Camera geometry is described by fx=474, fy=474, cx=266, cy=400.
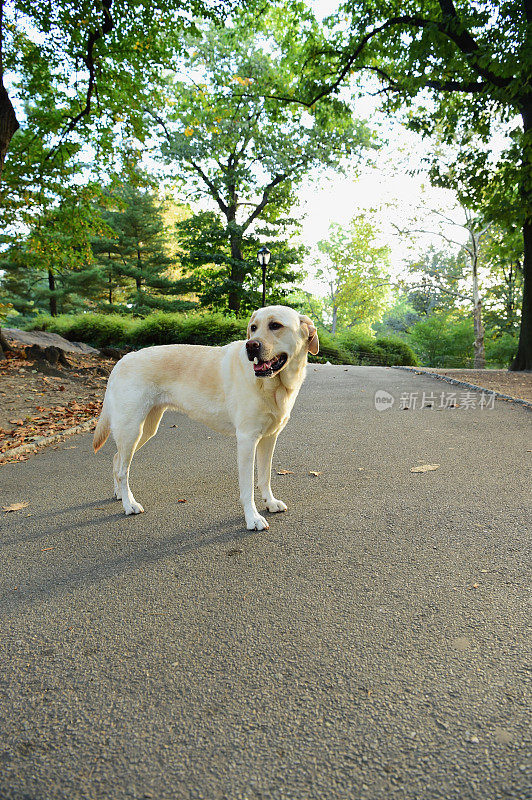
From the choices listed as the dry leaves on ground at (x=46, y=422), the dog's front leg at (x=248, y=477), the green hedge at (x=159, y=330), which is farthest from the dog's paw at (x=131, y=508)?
the green hedge at (x=159, y=330)

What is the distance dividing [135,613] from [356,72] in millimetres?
16097

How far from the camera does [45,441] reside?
664cm

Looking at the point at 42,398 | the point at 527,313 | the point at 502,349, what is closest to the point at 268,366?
the point at 42,398

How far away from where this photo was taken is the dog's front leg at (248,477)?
3465 mm

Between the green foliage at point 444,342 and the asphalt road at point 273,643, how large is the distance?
30551 millimetres

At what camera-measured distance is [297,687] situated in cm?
189

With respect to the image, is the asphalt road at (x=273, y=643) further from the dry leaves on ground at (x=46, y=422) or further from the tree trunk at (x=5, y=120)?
the tree trunk at (x=5, y=120)

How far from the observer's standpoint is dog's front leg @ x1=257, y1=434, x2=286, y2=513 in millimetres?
3852

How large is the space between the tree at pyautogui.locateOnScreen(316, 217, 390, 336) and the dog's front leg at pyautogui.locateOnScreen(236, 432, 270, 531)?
35.1 meters

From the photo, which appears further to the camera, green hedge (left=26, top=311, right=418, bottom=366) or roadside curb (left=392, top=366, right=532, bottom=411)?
green hedge (left=26, top=311, right=418, bottom=366)

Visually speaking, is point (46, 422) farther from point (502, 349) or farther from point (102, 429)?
point (502, 349)

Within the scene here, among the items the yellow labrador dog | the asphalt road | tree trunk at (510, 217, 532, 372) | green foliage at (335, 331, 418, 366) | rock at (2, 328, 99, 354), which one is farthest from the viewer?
green foliage at (335, 331, 418, 366)

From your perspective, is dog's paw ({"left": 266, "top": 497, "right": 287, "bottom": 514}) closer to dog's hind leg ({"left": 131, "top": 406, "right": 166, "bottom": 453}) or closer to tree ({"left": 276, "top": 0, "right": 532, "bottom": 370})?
dog's hind leg ({"left": 131, "top": 406, "right": 166, "bottom": 453})

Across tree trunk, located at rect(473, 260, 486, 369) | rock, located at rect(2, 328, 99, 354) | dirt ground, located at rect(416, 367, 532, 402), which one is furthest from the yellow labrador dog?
tree trunk, located at rect(473, 260, 486, 369)
